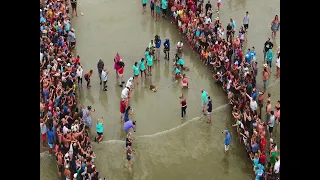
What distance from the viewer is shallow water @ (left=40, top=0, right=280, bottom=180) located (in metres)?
18.8

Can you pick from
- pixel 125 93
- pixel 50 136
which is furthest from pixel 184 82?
pixel 50 136

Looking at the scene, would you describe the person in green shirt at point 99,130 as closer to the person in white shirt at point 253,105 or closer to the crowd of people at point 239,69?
the crowd of people at point 239,69

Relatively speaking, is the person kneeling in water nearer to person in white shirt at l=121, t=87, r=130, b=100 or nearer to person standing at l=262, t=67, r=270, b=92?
person in white shirt at l=121, t=87, r=130, b=100

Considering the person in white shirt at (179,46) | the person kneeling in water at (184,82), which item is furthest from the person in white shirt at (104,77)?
the person in white shirt at (179,46)

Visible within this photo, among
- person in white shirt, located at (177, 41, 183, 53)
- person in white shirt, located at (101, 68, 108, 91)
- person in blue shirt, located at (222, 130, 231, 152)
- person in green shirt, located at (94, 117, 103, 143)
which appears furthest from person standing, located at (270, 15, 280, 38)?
person in green shirt, located at (94, 117, 103, 143)

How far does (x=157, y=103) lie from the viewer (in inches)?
883

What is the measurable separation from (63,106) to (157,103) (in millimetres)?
4791
